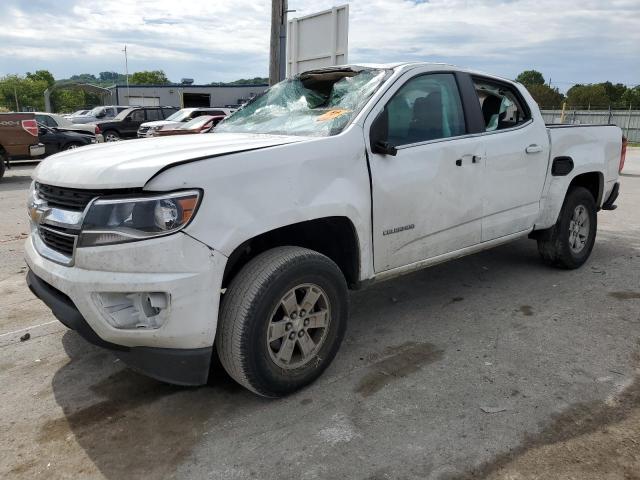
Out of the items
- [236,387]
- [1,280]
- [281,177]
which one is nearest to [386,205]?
[281,177]

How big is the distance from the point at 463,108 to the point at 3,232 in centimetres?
611

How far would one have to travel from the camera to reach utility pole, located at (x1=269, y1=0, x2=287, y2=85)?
10.3 metres

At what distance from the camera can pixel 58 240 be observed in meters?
2.84

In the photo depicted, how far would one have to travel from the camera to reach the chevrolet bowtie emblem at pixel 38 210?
295 cm

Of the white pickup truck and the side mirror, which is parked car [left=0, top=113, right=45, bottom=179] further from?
the side mirror

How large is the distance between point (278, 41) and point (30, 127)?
21.5 feet

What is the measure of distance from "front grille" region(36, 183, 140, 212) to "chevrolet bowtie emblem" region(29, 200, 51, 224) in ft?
0.10

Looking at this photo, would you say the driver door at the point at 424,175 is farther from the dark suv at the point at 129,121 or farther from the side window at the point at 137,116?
the side window at the point at 137,116

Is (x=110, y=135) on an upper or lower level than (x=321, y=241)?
lower

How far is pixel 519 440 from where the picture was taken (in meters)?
2.67

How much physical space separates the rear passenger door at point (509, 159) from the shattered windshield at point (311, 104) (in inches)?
43.1

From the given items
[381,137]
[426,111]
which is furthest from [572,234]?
[381,137]

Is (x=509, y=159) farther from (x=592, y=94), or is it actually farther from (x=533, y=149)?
(x=592, y=94)

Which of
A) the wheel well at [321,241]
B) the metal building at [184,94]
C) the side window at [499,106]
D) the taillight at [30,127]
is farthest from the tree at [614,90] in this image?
the wheel well at [321,241]
